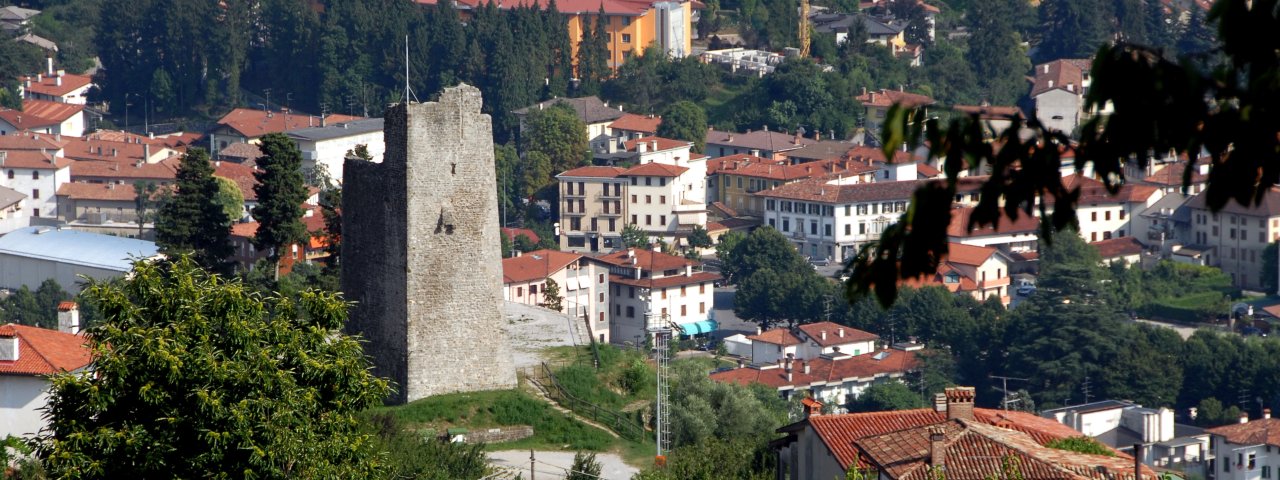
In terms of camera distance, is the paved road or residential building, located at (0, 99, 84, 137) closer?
the paved road

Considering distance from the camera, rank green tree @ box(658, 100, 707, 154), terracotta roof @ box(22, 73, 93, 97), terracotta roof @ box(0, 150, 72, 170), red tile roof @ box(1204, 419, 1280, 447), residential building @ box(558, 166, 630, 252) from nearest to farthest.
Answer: red tile roof @ box(1204, 419, 1280, 447) < residential building @ box(558, 166, 630, 252) < terracotta roof @ box(0, 150, 72, 170) < green tree @ box(658, 100, 707, 154) < terracotta roof @ box(22, 73, 93, 97)

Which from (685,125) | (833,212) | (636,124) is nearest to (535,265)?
(833,212)

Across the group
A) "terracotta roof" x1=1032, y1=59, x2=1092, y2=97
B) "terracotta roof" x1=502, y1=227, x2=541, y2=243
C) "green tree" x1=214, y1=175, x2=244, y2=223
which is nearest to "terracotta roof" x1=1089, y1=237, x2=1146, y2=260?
"terracotta roof" x1=1032, y1=59, x2=1092, y2=97

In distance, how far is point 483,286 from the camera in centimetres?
2109

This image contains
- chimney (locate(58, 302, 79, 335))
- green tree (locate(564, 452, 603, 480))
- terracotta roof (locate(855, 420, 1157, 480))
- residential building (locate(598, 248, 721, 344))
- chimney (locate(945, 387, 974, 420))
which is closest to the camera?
terracotta roof (locate(855, 420, 1157, 480))

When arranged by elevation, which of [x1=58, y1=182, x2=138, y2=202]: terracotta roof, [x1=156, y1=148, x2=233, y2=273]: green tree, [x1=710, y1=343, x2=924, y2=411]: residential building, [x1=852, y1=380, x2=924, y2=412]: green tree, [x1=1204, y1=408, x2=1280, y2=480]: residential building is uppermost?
[x1=58, y1=182, x2=138, y2=202]: terracotta roof

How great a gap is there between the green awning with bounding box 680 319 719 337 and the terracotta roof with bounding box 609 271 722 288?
1.21 m

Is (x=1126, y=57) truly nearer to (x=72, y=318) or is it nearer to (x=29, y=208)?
(x=72, y=318)

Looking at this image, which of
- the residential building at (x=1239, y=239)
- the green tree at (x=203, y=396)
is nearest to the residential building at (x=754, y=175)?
the residential building at (x=1239, y=239)

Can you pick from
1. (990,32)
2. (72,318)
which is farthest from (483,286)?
(990,32)

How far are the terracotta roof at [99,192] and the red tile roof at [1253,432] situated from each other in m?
35.6

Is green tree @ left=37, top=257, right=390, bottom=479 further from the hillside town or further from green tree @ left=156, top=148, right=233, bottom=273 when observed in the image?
green tree @ left=156, top=148, right=233, bottom=273

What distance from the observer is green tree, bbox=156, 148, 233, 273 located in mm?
25844

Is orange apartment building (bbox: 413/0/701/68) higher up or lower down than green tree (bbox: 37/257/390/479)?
higher up
